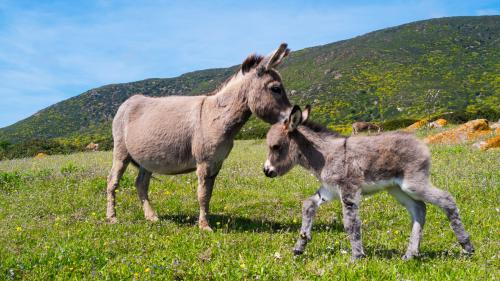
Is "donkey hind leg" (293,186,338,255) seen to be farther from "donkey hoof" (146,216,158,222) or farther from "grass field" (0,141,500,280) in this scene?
"donkey hoof" (146,216,158,222)

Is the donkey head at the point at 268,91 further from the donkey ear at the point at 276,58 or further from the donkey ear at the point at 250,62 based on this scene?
the donkey ear at the point at 250,62

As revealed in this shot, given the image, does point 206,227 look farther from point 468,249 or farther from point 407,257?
point 468,249

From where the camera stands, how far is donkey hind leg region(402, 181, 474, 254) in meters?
6.32

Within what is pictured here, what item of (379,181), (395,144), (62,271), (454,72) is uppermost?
(454,72)

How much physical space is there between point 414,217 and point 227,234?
3203 mm

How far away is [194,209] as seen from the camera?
35.3 ft

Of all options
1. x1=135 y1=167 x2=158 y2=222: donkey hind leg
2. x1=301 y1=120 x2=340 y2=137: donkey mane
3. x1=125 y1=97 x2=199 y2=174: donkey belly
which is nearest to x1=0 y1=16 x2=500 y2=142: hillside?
x1=135 y1=167 x2=158 y2=222: donkey hind leg

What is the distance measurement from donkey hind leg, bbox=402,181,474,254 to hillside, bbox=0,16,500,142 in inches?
2327

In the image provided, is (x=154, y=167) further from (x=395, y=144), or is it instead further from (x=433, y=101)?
(x=433, y=101)

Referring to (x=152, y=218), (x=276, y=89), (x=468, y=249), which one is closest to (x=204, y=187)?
(x=152, y=218)

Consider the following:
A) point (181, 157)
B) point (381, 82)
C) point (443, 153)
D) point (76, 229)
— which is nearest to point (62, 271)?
point (76, 229)

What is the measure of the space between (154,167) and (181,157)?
0.84 m

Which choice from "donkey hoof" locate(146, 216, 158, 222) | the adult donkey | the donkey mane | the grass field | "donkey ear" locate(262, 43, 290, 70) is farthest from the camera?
"donkey hoof" locate(146, 216, 158, 222)

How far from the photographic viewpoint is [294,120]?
7398mm
